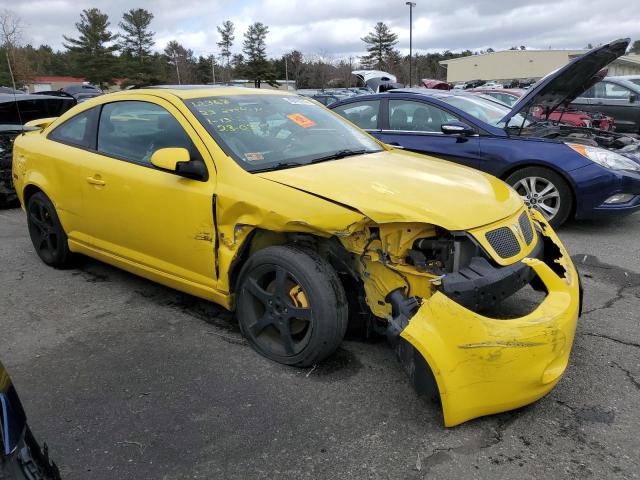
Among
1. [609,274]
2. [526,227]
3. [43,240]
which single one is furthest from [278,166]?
[609,274]

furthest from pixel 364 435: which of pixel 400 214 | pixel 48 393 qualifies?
pixel 48 393

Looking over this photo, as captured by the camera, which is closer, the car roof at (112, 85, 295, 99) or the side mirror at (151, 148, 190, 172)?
the side mirror at (151, 148, 190, 172)

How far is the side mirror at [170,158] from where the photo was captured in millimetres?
3121

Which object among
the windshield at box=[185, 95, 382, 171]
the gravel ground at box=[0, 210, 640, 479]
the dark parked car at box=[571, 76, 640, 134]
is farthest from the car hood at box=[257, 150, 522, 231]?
the dark parked car at box=[571, 76, 640, 134]

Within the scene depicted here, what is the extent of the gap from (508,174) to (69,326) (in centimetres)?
461

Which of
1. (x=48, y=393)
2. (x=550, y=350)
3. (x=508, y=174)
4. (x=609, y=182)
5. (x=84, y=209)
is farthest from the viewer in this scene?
(x=508, y=174)

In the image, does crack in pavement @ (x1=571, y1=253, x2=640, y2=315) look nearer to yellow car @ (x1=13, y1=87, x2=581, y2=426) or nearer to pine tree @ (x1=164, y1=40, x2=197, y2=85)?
yellow car @ (x1=13, y1=87, x2=581, y2=426)

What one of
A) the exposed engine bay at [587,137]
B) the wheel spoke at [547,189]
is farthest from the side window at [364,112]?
the wheel spoke at [547,189]

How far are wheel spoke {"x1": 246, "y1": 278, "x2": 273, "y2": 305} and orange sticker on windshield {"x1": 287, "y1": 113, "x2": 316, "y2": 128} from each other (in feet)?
4.17

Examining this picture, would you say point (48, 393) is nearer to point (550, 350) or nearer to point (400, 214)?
point (400, 214)

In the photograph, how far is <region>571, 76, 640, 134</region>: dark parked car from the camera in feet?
39.4

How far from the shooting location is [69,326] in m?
3.62

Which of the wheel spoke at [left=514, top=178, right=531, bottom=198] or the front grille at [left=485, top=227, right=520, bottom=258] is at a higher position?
the front grille at [left=485, top=227, right=520, bottom=258]

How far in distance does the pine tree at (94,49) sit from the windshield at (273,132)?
222ft
